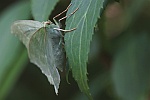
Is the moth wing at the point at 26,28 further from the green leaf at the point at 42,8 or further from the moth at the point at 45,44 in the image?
the green leaf at the point at 42,8

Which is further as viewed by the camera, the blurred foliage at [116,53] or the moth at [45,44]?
the blurred foliage at [116,53]

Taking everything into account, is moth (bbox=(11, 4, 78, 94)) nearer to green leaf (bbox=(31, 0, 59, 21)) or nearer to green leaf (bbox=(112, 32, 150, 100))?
green leaf (bbox=(31, 0, 59, 21))

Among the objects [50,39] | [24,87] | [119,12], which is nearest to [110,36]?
[119,12]

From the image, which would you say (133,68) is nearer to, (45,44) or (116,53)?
(116,53)

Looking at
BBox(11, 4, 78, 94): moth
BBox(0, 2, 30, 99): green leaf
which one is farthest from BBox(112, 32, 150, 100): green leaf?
BBox(11, 4, 78, 94): moth

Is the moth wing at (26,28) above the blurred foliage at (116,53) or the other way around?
above

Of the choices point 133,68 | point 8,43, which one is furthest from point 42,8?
point 133,68

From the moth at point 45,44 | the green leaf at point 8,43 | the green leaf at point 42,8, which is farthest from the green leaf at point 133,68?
the moth at point 45,44


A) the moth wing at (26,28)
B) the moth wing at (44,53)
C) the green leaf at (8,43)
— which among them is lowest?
the green leaf at (8,43)
